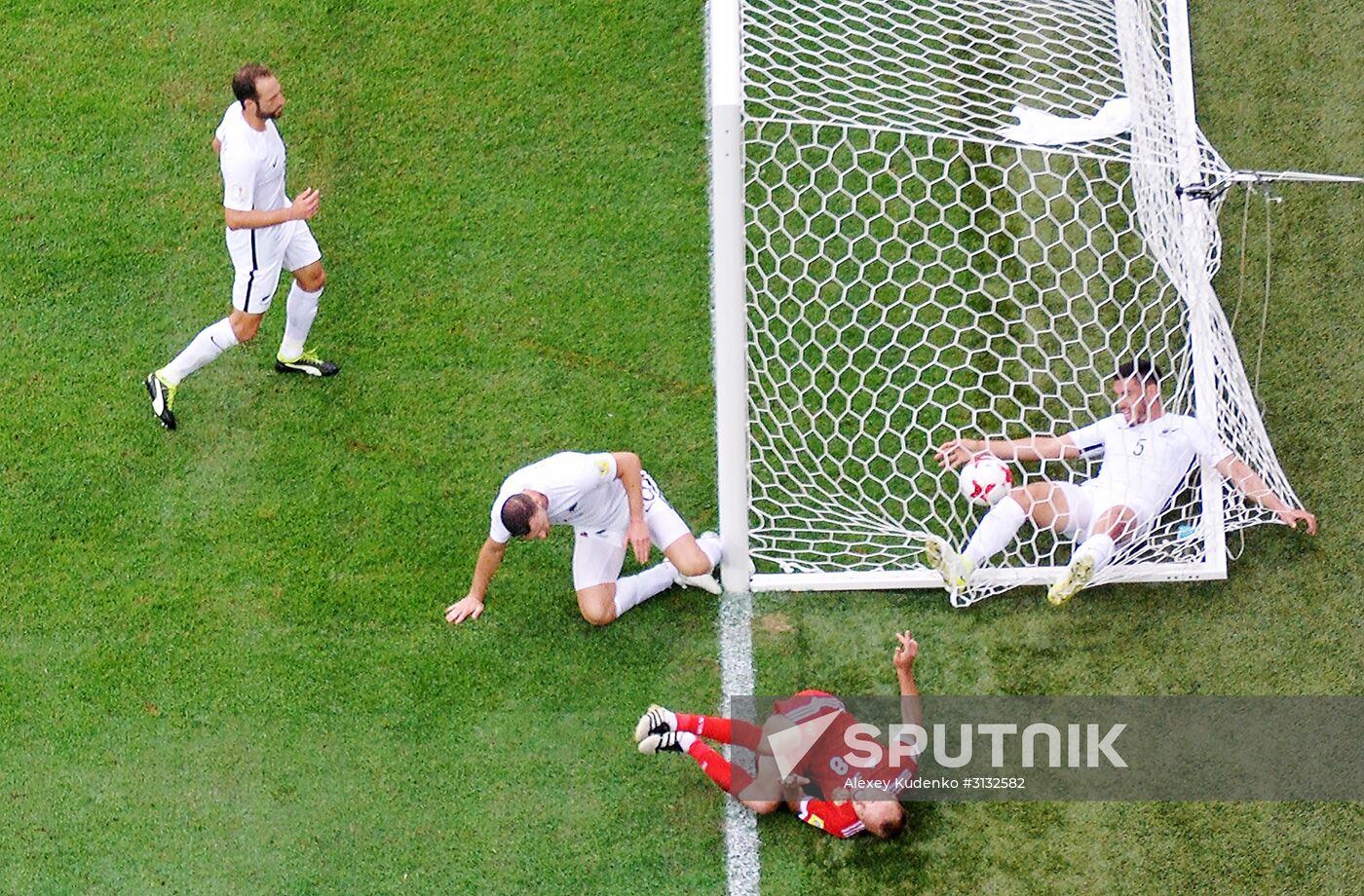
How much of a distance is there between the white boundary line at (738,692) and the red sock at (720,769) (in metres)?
0.16

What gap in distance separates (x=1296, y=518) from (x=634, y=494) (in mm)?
3075

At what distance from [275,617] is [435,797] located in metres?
1.19

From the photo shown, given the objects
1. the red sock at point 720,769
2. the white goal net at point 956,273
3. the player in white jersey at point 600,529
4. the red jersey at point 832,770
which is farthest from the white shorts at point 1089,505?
the red sock at point 720,769

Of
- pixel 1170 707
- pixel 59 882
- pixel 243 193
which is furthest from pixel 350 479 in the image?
pixel 1170 707

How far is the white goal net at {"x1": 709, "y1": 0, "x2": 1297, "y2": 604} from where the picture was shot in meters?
6.75

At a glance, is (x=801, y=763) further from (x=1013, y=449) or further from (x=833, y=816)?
(x=1013, y=449)

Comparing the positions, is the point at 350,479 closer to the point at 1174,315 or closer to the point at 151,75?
the point at 151,75

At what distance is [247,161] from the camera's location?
6.34 metres

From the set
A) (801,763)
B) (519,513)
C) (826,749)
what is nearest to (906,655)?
(826,749)

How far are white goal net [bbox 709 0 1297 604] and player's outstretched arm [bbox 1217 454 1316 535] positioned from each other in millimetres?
96

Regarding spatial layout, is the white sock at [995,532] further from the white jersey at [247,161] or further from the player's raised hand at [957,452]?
the white jersey at [247,161]

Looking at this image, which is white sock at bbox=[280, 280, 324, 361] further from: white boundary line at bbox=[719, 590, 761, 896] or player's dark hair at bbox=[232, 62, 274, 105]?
white boundary line at bbox=[719, 590, 761, 896]

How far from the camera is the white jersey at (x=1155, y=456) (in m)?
6.61

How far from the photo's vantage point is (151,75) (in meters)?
7.80
